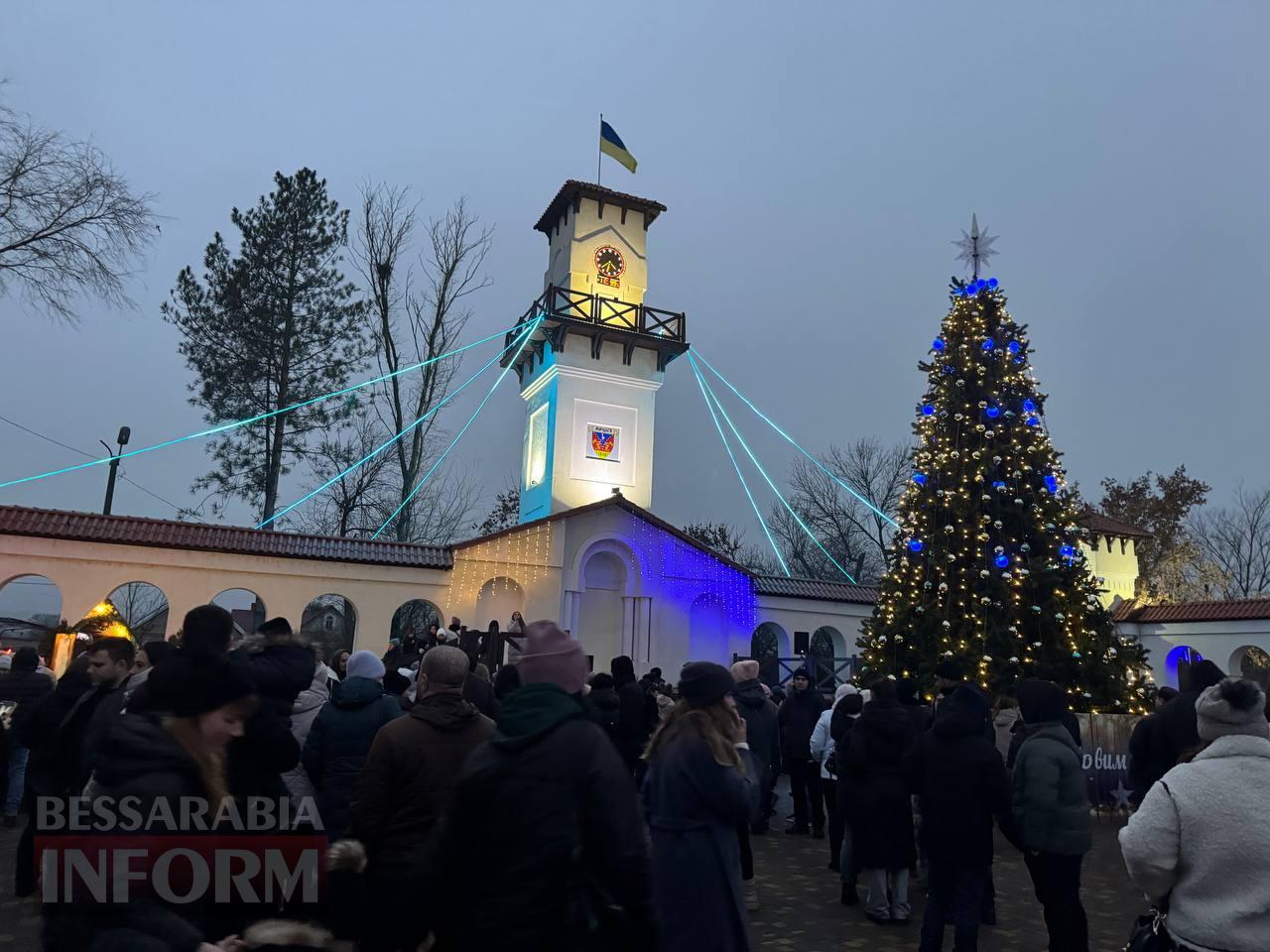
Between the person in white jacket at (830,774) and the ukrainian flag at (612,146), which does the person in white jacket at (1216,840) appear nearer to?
the person in white jacket at (830,774)

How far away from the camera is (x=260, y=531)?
19891mm

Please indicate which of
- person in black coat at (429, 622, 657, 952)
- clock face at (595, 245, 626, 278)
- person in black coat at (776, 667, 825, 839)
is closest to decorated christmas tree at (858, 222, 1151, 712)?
person in black coat at (776, 667, 825, 839)

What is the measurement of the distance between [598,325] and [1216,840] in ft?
78.4

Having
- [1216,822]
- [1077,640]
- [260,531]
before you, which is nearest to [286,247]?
[260,531]

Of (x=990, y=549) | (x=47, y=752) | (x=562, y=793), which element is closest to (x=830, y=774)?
(x=990, y=549)

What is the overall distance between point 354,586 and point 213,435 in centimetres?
975

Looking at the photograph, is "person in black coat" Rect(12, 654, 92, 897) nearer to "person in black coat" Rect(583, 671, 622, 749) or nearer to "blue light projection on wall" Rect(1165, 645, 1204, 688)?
"person in black coat" Rect(583, 671, 622, 749)

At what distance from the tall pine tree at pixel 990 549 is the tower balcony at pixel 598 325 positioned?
42.7ft

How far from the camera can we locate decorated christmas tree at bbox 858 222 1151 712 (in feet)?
41.9

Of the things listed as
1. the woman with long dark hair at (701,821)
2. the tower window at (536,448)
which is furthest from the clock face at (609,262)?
the woman with long dark hair at (701,821)

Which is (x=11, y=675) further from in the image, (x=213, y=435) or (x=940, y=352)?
(x=213, y=435)

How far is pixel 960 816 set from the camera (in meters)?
5.50

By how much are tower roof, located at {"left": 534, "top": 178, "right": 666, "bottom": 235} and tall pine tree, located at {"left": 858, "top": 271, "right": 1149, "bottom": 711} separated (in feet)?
51.6

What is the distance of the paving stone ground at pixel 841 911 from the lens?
20.5 ft
